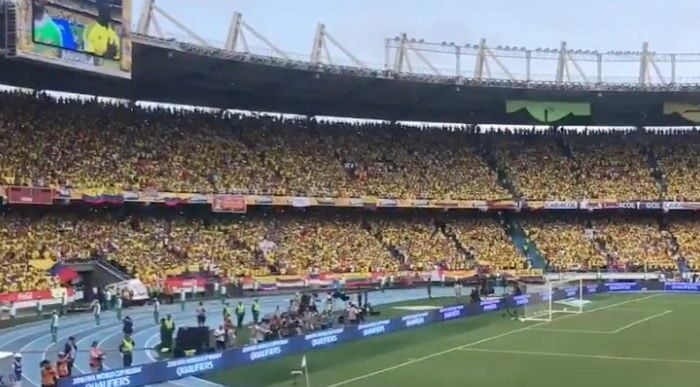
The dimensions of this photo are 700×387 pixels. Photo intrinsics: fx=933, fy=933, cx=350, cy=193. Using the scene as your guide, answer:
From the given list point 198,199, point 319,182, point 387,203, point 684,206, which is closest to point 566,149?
point 684,206

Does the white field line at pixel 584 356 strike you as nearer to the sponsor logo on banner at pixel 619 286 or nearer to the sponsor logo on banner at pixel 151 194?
the sponsor logo on banner at pixel 151 194

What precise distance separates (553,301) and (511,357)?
20985 mm

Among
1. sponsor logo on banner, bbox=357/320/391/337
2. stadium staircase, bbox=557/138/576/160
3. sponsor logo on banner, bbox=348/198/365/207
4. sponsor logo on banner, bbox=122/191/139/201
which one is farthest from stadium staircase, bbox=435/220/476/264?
sponsor logo on banner, bbox=357/320/391/337

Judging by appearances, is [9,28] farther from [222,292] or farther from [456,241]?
[456,241]

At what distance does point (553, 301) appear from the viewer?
5184 cm

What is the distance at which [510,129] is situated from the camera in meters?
77.8

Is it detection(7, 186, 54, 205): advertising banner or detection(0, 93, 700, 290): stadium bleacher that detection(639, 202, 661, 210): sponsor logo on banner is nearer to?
detection(0, 93, 700, 290): stadium bleacher

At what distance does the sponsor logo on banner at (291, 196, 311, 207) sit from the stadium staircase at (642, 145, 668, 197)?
27620mm

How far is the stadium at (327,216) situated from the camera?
31938mm

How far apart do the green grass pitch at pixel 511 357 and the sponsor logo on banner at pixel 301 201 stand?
1894cm

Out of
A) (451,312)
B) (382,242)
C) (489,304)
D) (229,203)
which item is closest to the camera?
(451,312)

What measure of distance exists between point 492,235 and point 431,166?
22.5 ft

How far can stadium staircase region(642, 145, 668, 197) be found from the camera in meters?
70.7

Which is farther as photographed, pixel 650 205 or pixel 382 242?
pixel 650 205
